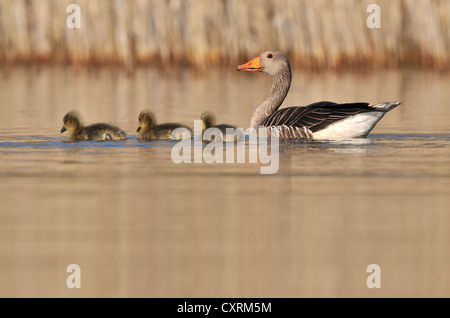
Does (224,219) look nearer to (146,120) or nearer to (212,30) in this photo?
(146,120)

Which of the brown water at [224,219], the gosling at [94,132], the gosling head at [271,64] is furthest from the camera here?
the gosling head at [271,64]

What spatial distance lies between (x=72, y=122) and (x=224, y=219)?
4563 millimetres

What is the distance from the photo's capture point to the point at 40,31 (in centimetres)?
1847

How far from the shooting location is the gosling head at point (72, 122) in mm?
10352

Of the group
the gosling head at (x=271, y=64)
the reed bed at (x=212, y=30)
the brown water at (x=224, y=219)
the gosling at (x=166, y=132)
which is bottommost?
the brown water at (x=224, y=219)

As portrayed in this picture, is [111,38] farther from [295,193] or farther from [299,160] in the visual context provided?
[295,193]

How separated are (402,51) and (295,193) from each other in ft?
42.1

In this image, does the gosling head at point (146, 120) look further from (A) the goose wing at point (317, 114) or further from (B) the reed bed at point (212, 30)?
(B) the reed bed at point (212, 30)

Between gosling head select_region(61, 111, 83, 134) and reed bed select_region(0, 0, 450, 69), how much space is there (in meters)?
8.06

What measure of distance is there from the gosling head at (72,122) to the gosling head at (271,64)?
2.52 meters

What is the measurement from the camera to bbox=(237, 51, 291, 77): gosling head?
12016 millimetres

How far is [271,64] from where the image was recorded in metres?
12.0

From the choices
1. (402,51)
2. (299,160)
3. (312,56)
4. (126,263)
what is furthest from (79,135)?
(402,51)

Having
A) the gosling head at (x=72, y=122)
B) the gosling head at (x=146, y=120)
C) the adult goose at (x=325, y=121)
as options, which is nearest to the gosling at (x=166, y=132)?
the gosling head at (x=146, y=120)
